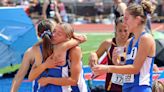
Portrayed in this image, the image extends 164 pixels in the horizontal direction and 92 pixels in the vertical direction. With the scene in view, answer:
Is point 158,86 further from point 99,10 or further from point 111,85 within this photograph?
point 99,10

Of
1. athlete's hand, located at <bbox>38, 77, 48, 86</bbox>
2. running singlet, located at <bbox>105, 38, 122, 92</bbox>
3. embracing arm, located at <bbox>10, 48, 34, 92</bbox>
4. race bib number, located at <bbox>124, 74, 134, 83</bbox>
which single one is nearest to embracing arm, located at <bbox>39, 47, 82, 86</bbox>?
athlete's hand, located at <bbox>38, 77, 48, 86</bbox>

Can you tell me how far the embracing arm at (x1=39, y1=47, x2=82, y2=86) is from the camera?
461 centimetres

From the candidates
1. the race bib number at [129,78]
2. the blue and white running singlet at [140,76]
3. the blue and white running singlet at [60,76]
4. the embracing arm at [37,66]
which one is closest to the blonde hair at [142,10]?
the blue and white running singlet at [140,76]

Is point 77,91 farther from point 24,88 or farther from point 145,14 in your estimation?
point 24,88

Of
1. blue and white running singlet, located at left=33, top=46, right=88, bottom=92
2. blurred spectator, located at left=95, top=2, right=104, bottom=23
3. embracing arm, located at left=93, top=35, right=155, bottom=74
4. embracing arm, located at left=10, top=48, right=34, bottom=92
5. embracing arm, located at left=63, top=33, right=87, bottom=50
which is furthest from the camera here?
blurred spectator, located at left=95, top=2, right=104, bottom=23

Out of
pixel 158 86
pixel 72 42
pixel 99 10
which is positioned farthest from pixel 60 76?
pixel 99 10

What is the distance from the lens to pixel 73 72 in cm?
464

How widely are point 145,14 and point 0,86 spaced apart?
4.03 metres

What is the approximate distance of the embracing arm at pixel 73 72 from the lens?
4605 mm

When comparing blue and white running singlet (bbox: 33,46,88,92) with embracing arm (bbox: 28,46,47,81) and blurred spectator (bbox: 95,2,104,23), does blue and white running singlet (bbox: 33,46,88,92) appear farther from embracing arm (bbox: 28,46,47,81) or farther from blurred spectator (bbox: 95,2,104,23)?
blurred spectator (bbox: 95,2,104,23)

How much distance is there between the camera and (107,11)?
30016mm

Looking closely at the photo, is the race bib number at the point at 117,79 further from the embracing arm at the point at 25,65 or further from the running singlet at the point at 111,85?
the embracing arm at the point at 25,65

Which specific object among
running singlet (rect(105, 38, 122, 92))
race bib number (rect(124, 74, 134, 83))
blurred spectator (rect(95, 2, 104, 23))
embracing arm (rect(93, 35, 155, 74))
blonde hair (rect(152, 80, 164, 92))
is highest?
embracing arm (rect(93, 35, 155, 74))

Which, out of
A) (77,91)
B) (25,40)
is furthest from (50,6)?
(77,91)
